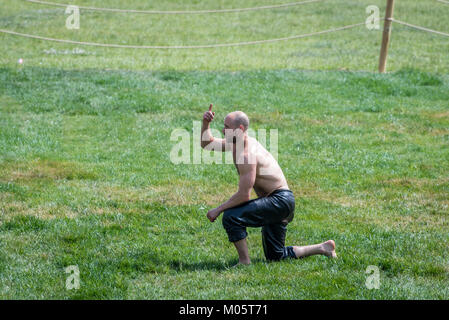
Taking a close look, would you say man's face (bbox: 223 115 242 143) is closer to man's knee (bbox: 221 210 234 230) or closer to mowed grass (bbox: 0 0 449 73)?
man's knee (bbox: 221 210 234 230)

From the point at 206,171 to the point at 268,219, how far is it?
278cm

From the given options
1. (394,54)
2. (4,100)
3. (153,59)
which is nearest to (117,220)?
(4,100)

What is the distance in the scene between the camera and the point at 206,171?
7703 millimetres

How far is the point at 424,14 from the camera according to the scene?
2028cm

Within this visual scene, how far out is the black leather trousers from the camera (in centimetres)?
494

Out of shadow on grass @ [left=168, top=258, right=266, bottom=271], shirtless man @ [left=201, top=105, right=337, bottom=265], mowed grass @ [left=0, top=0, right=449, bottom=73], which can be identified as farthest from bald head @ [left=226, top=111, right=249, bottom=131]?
mowed grass @ [left=0, top=0, right=449, bottom=73]

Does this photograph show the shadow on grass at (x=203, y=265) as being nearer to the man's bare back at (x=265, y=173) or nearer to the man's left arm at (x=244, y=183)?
the man's left arm at (x=244, y=183)

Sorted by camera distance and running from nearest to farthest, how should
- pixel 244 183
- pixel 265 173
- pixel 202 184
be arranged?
pixel 244 183 → pixel 265 173 → pixel 202 184

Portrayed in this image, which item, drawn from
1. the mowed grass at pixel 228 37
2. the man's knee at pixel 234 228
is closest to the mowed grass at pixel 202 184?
the man's knee at pixel 234 228

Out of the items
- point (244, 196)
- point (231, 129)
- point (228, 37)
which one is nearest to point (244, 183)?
point (244, 196)

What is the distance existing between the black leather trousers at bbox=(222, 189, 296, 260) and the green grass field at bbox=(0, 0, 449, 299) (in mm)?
189

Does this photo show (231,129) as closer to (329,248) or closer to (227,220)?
(227,220)
